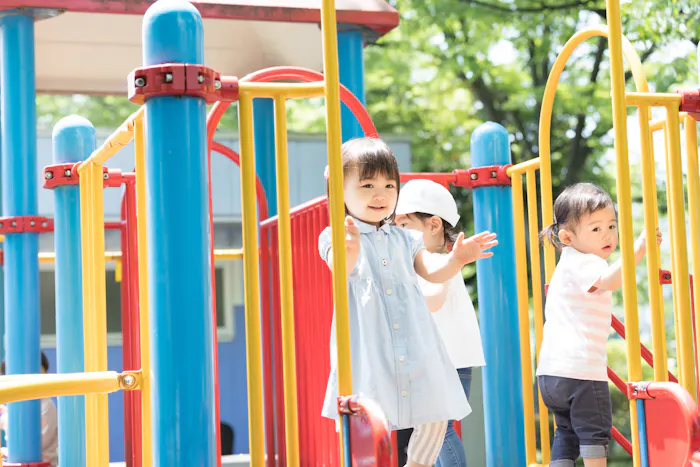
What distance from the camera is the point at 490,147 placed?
14.9 ft

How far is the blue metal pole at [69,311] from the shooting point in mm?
4176

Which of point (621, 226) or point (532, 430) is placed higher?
point (621, 226)

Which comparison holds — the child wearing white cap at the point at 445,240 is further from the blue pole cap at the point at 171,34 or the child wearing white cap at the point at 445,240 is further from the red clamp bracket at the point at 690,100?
the blue pole cap at the point at 171,34

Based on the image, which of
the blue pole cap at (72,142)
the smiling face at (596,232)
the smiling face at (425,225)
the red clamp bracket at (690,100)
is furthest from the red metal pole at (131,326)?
the red clamp bracket at (690,100)

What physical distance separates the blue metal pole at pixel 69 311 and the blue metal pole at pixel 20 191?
757 mm

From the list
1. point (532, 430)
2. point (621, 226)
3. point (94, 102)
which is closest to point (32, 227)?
point (532, 430)

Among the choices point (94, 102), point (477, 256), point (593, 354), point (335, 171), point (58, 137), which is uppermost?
point (94, 102)

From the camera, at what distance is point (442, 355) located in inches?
117

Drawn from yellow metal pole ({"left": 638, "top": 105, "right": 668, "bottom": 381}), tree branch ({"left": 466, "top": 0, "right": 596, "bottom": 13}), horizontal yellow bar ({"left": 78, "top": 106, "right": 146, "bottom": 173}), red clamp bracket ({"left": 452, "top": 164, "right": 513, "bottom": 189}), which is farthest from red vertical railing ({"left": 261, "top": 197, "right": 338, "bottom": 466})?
tree branch ({"left": 466, "top": 0, "right": 596, "bottom": 13})

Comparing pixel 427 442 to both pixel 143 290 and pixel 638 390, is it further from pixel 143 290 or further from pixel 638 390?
pixel 143 290

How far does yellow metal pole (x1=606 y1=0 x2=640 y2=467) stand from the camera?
2559 mm

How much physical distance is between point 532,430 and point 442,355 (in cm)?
142

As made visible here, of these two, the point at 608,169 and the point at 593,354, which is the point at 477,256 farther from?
the point at 608,169

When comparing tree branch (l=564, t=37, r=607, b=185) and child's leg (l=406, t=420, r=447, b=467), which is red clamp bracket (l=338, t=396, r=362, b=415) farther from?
tree branch (l=564, t=37, r=607, b=185)
